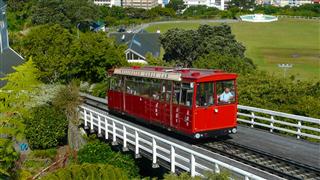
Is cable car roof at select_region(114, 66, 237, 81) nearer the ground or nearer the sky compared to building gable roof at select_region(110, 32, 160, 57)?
nearer the sky

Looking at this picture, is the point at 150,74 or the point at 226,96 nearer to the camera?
the point at 226,96

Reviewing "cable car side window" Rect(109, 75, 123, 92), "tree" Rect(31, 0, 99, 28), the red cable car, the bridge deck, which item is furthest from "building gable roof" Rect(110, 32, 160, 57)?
the bridge deck

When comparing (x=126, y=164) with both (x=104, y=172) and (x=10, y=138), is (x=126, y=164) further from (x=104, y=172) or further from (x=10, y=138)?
(x=10, y=138)

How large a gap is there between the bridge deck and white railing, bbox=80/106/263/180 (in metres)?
2.47

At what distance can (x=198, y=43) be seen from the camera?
71125mm

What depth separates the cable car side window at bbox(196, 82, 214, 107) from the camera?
A: 17569mm

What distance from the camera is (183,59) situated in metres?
A: 73.8

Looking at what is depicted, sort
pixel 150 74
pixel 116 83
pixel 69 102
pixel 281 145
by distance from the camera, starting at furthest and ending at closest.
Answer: pixel 69 102 → pixel 116 83 → pixel 150 74 → pixel 281 145

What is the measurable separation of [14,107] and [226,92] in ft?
37.9

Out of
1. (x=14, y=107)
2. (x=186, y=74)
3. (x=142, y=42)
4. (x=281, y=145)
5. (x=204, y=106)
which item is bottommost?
(x=281, y=145)

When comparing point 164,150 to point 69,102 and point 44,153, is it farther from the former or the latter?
point 69,102

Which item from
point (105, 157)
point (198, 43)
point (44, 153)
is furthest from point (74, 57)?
point (198, 43)

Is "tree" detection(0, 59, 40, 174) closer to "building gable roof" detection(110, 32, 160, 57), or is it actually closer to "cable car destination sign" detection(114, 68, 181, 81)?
"cable car destination sign" detection(114, 68, 181, 81)

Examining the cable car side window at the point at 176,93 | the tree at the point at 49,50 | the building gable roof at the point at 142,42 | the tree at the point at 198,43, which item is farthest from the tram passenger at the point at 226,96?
the building gable roof at the point at 142,42
